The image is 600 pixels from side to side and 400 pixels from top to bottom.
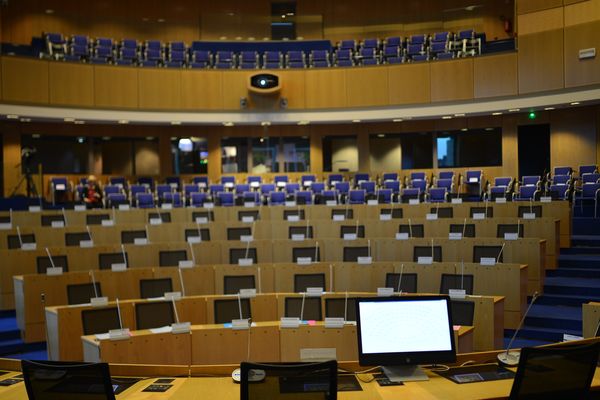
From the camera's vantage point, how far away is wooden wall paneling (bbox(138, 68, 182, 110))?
15336mm

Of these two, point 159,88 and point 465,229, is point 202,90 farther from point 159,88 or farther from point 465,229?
point 465,229

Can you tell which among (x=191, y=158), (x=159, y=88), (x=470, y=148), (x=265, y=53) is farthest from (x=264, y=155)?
(x=470, y=148)

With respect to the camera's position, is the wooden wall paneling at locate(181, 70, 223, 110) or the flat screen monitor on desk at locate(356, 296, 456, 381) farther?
the wooden wall paneling at locate(181, 70, 223, 110)

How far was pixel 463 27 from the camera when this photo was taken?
17969 millimetres

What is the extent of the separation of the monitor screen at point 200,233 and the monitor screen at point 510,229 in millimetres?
4520

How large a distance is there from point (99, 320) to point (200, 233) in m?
4.36

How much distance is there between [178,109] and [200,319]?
9.95m

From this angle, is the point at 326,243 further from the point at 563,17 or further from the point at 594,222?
the point at 563,17

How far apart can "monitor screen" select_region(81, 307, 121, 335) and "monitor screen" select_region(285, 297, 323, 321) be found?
5.40 feet

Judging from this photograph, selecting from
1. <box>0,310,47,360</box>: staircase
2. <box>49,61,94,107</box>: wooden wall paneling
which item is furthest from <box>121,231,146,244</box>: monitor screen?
<box>49,61,94,107</box>: wooden wall paneling

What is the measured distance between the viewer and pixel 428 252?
8773mm

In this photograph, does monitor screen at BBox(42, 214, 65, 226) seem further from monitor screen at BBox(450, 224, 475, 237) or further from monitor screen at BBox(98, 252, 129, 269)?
monitor screen at BBox(450, 224, 475, 237)

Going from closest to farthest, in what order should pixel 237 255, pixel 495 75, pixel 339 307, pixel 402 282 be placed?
pixel 339 307 < pixel 402 282 < pixel 237 255 < pixel 495 75

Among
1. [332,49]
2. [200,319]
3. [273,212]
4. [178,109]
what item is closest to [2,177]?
[178,109]
